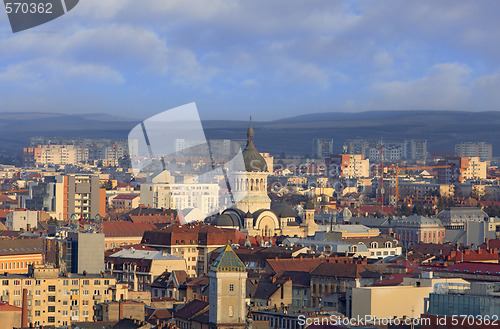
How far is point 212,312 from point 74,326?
3.47 meters

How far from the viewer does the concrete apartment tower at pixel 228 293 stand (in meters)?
37.3

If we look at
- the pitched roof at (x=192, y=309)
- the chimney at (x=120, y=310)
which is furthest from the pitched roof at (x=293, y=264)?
the chimney at (x=120, y=310)

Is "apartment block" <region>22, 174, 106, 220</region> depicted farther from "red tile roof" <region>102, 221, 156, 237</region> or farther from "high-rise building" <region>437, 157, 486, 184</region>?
"high-rise building" <region>437, 157, 486, 184</region>

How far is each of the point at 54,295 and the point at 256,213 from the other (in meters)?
30.6

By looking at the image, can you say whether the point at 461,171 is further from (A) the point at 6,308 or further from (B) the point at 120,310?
(A) the point at 6,308

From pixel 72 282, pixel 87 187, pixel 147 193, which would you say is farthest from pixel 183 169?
pixel 72 282

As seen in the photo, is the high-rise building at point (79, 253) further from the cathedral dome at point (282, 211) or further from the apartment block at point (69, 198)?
the apartment block at point (69, 198)

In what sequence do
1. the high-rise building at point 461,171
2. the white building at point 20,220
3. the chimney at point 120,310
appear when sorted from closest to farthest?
the chimney at point 120,310, the white building at point 20,220, the high-rise building at point 461,171

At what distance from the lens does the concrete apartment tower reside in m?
37.3

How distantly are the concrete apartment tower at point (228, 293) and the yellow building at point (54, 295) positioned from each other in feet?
20.0

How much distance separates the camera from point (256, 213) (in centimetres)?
7362

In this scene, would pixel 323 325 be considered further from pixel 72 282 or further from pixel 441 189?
pixel 441 189

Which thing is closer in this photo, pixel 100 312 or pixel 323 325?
pixel 323 325

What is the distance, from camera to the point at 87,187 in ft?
327
